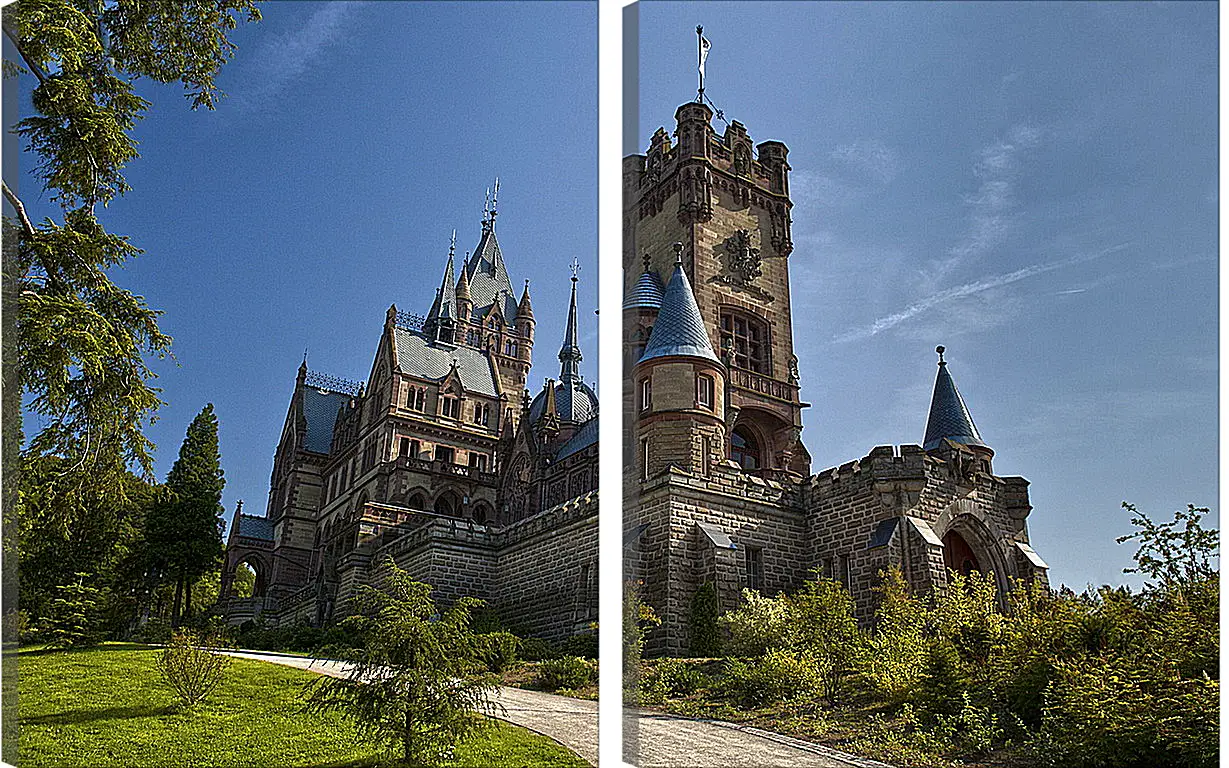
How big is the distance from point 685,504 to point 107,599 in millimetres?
3785

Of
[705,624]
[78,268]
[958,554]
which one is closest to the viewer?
[78,268]

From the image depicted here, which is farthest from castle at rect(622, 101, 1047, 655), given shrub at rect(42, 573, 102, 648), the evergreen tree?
shrub at rect(42, 573, 102, 648)

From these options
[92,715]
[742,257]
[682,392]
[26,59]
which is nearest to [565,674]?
[92,715]

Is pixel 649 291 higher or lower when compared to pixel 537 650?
higher

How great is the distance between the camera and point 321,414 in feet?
20.1

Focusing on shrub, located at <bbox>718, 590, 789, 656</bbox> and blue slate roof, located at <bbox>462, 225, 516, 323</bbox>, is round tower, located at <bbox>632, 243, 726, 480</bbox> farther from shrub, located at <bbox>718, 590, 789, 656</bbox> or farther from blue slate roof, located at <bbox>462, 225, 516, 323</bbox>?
blue slate roof, located at <bbox>462, 225, 516, 323</bbox>

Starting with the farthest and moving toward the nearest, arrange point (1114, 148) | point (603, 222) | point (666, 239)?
point (666, 239) < point (1114, 148) < point (603, 222)

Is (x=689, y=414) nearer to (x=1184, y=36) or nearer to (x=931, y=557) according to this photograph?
(x=931, y=557)

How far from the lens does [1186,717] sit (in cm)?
277

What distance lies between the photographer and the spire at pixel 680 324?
21.2ft

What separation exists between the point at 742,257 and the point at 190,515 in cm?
382

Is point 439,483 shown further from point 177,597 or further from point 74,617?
point 74,617

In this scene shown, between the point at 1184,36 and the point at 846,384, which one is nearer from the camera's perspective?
the point at 1184,36

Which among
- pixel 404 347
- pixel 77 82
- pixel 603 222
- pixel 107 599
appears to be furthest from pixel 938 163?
pixel 107 599
